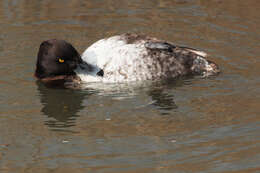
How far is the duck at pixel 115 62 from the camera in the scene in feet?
30.7

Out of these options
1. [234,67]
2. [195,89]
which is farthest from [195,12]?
[195,89]

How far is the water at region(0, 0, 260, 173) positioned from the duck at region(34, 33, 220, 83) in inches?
9.0

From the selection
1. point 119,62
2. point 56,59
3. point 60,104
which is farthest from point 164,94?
point 56,59

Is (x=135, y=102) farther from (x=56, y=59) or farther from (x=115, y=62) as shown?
(x=56, y=59)

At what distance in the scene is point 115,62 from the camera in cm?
934

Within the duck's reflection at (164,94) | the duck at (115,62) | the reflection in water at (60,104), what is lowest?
the reflection in water at (60,104)

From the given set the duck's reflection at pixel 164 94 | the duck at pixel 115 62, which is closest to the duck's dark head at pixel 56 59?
the duck at pixel 115 62

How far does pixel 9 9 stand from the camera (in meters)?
13.0

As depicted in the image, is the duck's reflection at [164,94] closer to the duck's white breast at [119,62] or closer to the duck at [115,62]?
the duck at [115,62]

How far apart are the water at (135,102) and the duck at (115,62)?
0.75ft

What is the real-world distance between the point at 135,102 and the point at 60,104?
1217mm

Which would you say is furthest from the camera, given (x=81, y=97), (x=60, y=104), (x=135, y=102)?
(x=81, y=97)

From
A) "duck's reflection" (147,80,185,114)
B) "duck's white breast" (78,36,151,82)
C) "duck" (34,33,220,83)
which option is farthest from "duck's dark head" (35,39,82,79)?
"duck's reflection" (147,80,185,114)

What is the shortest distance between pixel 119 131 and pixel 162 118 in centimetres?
79
